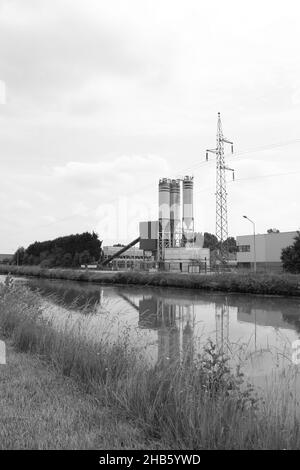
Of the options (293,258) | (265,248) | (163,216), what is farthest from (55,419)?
(163,216)

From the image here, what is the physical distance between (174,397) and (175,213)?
68.4 meters

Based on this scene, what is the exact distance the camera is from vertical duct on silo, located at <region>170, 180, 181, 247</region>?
238 feet

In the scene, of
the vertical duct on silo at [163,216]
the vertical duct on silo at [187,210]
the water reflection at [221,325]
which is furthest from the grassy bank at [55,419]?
the vertical duct on silo at [187,210]

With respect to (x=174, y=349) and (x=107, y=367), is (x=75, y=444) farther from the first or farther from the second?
(x=174, y=349)

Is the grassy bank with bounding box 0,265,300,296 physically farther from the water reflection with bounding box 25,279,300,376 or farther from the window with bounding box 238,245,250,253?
the window with bounding box 238,245,250,253

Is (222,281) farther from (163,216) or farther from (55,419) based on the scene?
(163,216)

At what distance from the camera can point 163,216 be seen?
71.0 m

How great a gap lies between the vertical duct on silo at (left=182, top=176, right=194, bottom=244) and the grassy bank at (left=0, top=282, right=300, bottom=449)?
65469 millimetres

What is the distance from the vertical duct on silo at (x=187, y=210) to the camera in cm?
7319

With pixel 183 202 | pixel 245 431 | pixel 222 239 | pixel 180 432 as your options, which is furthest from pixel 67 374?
pixel 183 202

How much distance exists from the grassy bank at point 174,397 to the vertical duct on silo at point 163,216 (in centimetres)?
6297

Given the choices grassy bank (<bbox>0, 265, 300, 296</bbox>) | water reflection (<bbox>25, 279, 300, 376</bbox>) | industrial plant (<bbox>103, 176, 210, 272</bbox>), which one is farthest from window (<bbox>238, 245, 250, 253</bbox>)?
water reflection (<bbox>25, 279, 300, 376</bbox>)

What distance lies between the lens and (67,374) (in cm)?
657

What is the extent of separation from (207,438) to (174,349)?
13.0 ft
